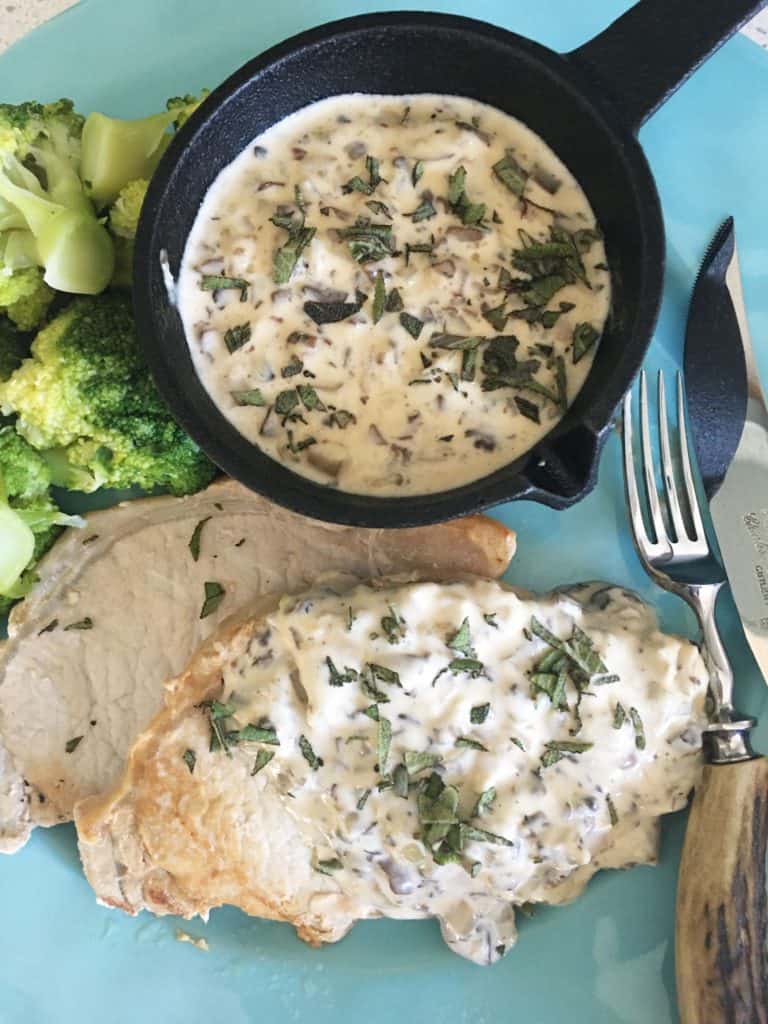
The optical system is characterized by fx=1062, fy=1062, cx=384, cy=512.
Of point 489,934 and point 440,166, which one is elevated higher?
point 440,166

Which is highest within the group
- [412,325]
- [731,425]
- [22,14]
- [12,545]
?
[22,14]

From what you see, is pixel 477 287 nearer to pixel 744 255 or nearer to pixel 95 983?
pixel 744 255

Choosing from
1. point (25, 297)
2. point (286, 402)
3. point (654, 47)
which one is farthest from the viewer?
point (25, 297)

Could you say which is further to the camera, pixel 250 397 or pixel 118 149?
pixel 118 149

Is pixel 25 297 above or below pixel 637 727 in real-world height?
above

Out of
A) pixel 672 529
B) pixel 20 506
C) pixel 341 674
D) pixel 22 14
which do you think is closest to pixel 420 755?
pixel 341 674

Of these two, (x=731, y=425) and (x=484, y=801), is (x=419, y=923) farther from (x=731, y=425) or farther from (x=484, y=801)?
(x=731, y=425)

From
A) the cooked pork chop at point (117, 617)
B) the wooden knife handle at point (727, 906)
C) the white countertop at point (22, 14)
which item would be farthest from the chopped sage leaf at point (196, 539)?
the white countertop at point (22, 14)

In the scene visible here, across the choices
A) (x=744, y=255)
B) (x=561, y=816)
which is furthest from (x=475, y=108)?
(x=561, y=816)
